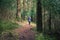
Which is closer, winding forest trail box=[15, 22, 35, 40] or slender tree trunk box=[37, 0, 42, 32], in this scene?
winding forest trail box=[15, 22, 35, 40]

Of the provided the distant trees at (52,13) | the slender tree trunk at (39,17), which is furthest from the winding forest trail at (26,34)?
the distant trees at (52,13)

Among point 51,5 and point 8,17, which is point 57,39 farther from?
point 8,17

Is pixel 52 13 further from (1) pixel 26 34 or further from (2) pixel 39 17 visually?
(1) pixel 26 34

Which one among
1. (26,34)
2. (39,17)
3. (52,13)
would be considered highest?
(52,13)

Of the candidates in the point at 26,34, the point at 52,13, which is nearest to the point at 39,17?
the point at 52,13

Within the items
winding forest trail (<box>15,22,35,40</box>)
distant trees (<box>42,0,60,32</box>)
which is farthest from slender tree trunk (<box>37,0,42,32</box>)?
winding forest trail (<box>15,22,35,40</box>)

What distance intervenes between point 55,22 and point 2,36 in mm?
4942

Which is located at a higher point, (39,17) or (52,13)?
(52,13)

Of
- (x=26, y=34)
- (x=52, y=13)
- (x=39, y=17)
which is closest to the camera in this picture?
(x=52, y=13)

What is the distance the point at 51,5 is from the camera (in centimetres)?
1694

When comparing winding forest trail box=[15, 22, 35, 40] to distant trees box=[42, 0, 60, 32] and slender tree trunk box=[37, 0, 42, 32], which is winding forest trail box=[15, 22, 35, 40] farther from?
distant trees box=[42, 0, 60, 32]

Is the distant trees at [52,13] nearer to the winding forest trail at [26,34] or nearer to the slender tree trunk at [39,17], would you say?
the slender tree trunk at [39,17]

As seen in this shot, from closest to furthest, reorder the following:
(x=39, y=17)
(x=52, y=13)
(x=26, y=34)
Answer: (x=52, y=13) < (x=39, y=17) < (x=26, y=34)

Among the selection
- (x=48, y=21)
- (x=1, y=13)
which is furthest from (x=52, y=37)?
(x=1, y=13)
